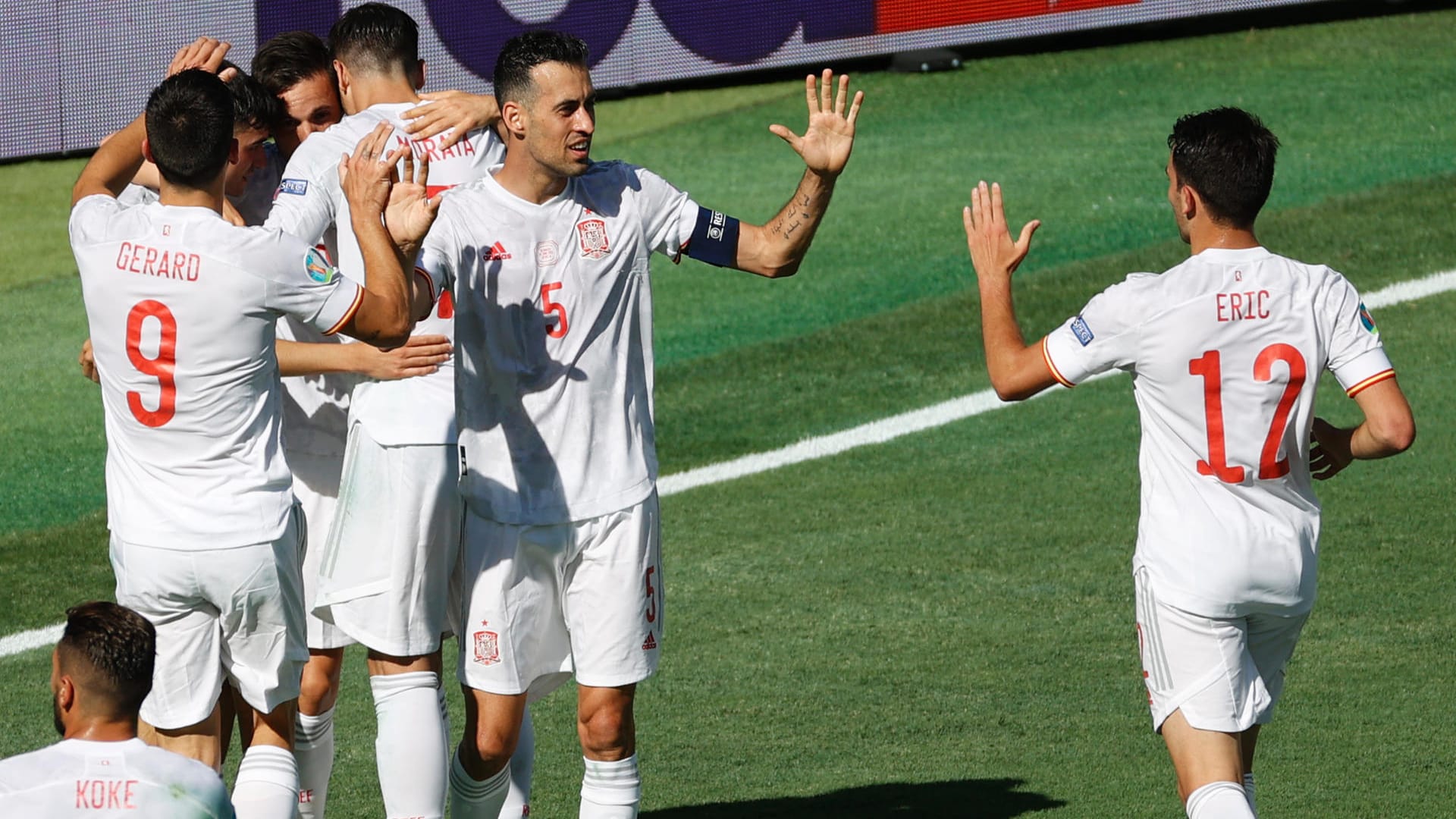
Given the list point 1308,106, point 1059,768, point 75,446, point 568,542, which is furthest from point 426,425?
point 1308,106

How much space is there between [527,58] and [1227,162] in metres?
1.90

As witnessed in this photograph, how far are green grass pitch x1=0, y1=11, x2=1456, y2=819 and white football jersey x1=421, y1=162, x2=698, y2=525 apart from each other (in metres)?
1.48

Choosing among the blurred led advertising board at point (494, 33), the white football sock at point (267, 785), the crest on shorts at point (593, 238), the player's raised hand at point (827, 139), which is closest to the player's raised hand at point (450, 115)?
the crest on shorts at point (593, 238)

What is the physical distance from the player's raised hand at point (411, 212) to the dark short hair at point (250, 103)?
2.47ft

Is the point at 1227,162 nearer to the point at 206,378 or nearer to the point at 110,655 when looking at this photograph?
the point at 206,378

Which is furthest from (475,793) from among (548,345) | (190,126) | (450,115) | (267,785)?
(190,126)

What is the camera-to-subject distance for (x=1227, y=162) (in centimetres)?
474

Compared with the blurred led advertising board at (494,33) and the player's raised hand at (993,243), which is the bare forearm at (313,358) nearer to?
the player's raised hand at (993,243)

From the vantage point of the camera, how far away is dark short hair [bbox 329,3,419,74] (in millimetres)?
5793

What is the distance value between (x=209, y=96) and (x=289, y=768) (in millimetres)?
1875

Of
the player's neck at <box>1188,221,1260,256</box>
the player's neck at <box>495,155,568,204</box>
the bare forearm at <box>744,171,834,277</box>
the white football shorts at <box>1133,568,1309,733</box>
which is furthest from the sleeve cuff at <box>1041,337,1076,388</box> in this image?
the player's neck at <box>495,155,568,204</box>

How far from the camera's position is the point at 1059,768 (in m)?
6.55

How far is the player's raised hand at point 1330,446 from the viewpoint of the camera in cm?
493

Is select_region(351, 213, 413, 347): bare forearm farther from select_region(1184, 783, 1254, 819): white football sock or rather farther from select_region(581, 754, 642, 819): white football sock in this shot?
select_region(1184, 783, 1254, 819): white football sock
